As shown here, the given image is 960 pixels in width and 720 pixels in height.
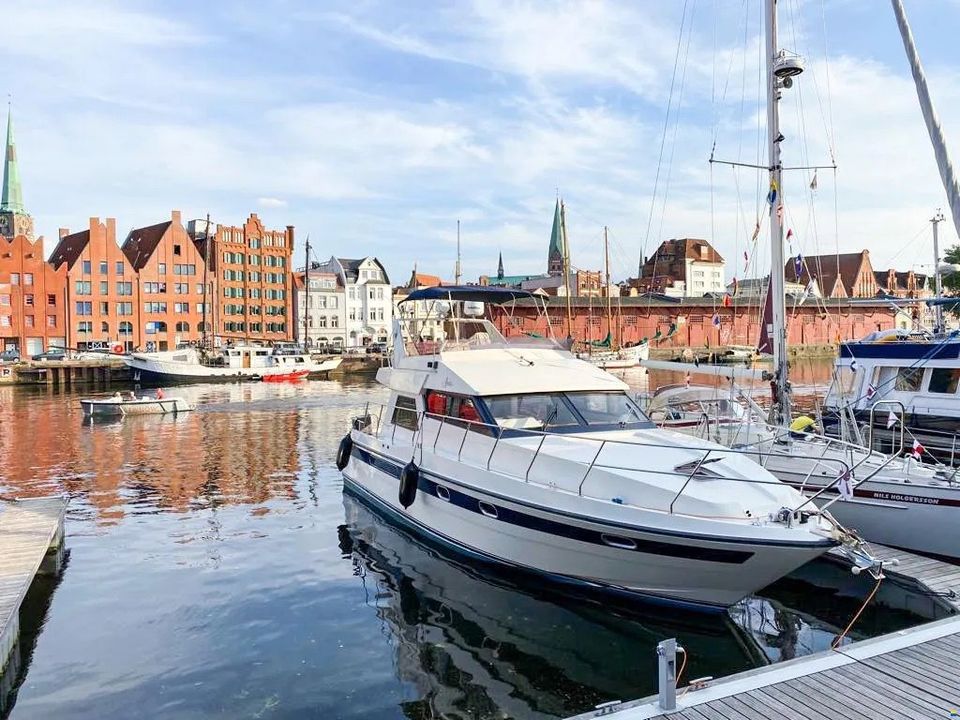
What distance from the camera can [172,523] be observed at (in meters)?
15.2

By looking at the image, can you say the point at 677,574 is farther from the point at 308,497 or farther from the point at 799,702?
the point at 308,497

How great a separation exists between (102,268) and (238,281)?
1412 cm

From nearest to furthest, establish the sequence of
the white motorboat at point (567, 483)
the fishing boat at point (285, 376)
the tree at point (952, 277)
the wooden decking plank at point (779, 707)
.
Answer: the wooden decking plank at point (779, 707) < the white motorboat at point (567, 483) < the tree at point (952, 277) < the fishing boat at point (285, 376)

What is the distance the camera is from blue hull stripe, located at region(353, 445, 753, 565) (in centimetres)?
834

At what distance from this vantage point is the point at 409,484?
12.4 m

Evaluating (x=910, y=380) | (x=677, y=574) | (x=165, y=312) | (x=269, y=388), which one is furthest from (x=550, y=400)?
(x=165, y=312)

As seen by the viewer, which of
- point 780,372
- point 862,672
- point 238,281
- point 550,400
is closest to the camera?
point 862,672

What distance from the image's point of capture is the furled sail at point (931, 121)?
30.0 feet

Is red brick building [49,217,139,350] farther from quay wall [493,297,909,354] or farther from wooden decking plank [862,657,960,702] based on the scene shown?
wooden decking plank [862,657,960,702]

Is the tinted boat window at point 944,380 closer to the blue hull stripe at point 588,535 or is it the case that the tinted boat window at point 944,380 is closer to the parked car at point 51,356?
the blue hull stripe at point 588,535

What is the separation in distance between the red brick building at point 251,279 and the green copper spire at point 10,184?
193 ft

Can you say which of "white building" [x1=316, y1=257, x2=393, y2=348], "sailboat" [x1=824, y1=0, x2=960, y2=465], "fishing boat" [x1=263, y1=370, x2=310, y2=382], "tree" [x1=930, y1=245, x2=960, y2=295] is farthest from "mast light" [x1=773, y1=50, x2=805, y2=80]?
"white building" [x1=316, y1=257, x2=393, y2=348]

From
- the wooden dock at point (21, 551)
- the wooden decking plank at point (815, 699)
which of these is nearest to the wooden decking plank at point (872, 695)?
the wooden decking plank at point (815, 699)

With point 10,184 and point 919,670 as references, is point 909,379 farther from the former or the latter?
point 10,184
